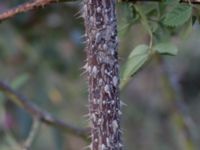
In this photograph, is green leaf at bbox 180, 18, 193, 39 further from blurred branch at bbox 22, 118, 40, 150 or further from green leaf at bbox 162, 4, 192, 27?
blurred branch at bbox 22, 118, 40, 150

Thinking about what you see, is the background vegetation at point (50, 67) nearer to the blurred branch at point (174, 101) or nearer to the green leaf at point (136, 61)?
the blurred branch at point (174, 101)

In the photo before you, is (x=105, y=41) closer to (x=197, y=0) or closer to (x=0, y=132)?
(x=197, y=0)

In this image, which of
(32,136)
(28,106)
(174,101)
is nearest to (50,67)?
(174,101)

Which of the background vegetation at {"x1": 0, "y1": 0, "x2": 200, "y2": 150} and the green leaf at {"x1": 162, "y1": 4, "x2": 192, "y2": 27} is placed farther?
the background vegetation at {"x1": 0, "y1": 0, "x2": 200, "y2": 150}

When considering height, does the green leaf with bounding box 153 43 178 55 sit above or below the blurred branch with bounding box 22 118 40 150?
above

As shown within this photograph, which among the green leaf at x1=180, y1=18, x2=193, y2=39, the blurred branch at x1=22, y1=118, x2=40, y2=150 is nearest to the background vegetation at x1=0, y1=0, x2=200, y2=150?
the blurred branch at x1=22, y1=118, x2=40, y2=150

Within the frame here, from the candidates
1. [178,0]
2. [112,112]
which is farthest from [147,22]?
[112,112]

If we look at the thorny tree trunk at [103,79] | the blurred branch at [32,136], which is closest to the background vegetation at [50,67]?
the blurred branch at [32,136]
